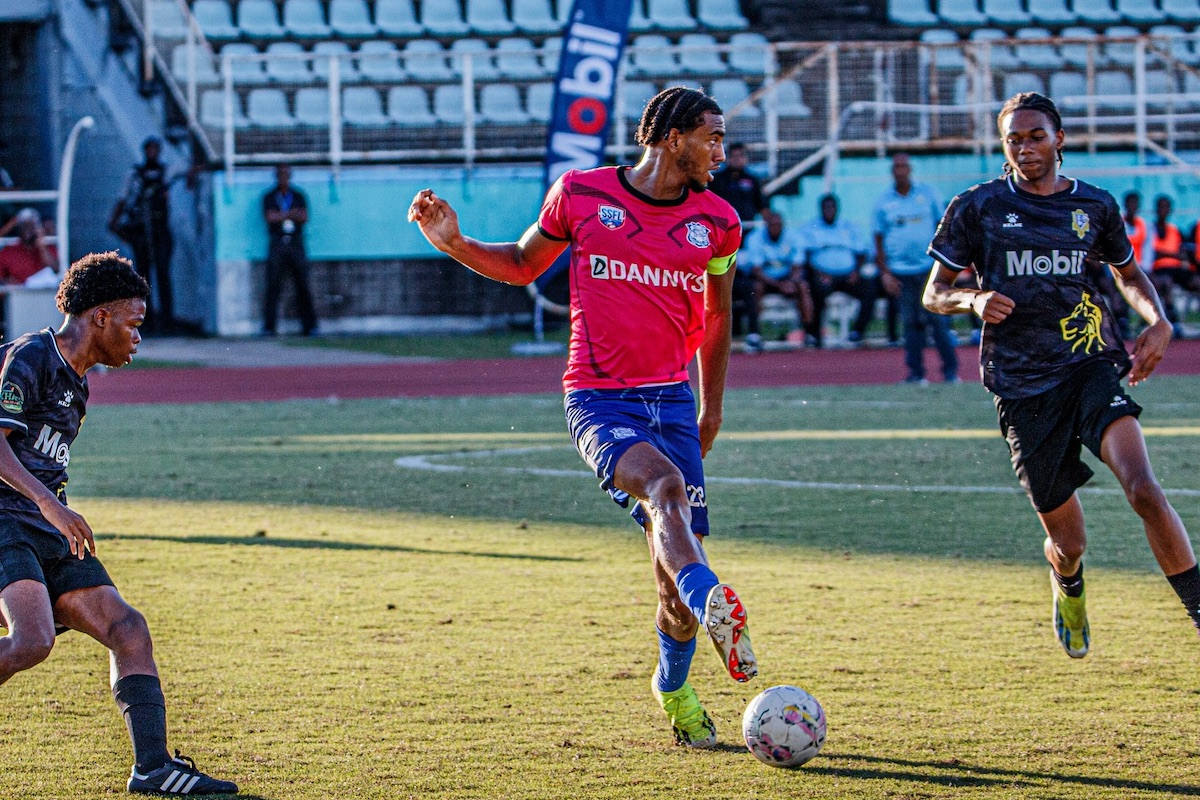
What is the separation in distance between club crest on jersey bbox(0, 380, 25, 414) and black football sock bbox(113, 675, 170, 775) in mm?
743

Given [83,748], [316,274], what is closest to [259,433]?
[83,748]

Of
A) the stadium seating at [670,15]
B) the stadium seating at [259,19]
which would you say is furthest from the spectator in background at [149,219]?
the stadium seating at [670,15]

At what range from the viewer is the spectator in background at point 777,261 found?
2073 centimetres

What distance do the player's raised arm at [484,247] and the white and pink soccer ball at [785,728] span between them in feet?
5.00

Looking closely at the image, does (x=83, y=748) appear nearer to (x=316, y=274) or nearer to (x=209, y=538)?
(x=209, y=538)

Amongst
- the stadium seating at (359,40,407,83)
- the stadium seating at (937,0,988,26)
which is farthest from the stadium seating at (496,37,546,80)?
the stadium seating at (937,0,988,26)

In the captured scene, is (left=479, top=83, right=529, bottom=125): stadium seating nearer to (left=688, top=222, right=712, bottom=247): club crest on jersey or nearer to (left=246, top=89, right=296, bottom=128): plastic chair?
(left=246, top=89, right=296, bottom=128): plastic chair

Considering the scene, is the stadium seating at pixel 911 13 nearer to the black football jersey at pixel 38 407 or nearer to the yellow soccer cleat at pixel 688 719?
the yellow soccer cleat at pixel 688 719

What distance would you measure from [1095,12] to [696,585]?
27562mm

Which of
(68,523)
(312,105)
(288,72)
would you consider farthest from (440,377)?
(68,523)

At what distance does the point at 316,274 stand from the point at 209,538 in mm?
15649

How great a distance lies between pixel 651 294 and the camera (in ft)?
16.4

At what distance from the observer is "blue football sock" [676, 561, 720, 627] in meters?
4.15

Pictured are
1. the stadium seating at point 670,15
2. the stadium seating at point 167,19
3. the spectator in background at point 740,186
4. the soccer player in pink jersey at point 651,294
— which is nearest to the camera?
the soccer player in pink jersey at point 651,294
